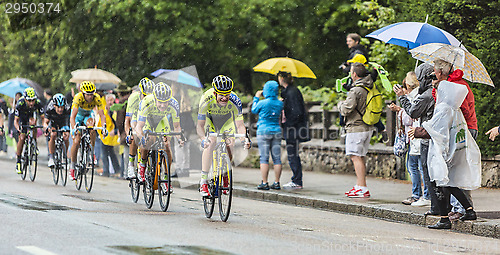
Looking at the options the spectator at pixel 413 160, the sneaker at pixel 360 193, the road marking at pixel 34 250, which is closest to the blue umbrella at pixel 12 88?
the sneaker at pixel 360 193

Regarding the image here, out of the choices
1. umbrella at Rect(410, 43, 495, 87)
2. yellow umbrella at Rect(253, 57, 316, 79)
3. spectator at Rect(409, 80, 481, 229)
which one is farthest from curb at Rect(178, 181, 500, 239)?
yellow umbrella at Rect(253, 57, 316, 79)

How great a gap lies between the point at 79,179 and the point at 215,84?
503 cm

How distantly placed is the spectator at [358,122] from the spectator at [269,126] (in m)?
1.64

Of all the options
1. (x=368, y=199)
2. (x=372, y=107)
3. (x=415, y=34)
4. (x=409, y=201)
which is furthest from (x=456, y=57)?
(x=368, y=199)

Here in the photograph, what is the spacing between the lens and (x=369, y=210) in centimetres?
1226

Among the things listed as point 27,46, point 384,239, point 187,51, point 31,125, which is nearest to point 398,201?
point 384,239

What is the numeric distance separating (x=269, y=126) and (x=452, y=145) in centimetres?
509

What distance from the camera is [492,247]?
9.38 m

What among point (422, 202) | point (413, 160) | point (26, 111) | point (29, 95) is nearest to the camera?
point (422, 202)

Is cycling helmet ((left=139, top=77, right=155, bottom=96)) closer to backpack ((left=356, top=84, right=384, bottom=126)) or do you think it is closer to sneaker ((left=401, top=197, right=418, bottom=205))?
backpack ((left=356, top=84, right=384, bottom=126))

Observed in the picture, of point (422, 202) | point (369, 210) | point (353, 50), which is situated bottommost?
point (369, 210)

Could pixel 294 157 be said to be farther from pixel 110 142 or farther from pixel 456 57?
pixel 456 57

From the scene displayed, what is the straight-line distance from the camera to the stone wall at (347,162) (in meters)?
15.0

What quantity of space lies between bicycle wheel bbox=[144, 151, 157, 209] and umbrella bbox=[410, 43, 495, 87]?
399 centimetres
